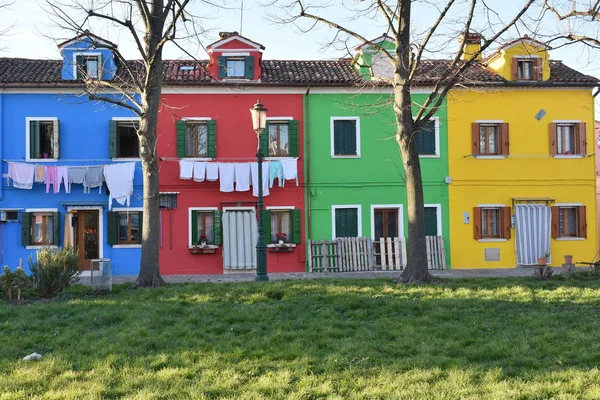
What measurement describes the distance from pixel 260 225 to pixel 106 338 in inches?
246

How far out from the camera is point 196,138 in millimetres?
20750

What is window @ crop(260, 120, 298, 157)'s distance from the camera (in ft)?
68.1

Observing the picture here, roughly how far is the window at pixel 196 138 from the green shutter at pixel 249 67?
191 centimetres

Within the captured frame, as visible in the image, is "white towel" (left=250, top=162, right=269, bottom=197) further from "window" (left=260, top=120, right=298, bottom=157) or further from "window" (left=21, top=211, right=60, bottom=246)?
"window" (left=21, top=211, right=60, bottom=246)

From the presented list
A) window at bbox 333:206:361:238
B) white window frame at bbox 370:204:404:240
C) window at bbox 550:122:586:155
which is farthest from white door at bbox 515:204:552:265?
window at bbox 333:206:361:238

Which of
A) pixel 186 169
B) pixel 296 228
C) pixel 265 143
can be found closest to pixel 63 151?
pixel 186 169

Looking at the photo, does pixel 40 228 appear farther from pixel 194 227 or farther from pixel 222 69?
pixel 222 69

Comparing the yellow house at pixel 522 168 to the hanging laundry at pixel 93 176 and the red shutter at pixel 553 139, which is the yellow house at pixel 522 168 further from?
the hanging laundry at pixel 93 176

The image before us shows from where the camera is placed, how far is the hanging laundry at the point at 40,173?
64.3 ft

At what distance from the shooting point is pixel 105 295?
12758mm

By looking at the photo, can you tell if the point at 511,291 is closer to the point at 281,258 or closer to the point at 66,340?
the point at 66,340

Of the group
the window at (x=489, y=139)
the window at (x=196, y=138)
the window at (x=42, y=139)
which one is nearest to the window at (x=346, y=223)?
the window at (x=196, y=138)

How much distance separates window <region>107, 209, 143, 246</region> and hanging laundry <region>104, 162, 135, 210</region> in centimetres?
61

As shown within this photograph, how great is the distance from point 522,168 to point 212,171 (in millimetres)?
10344
